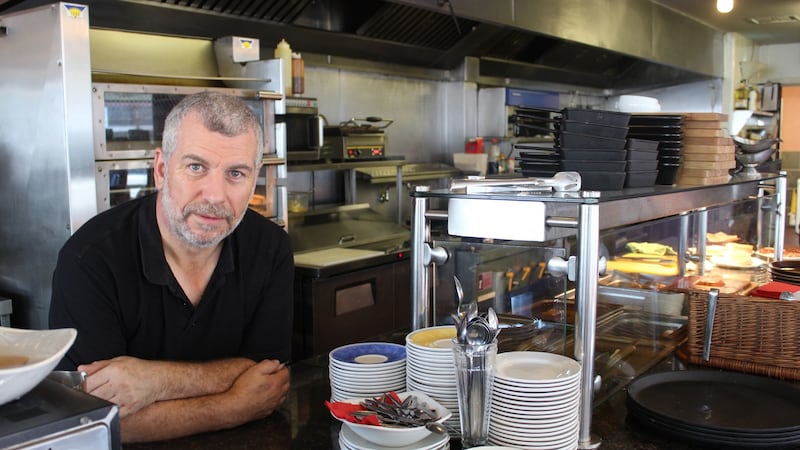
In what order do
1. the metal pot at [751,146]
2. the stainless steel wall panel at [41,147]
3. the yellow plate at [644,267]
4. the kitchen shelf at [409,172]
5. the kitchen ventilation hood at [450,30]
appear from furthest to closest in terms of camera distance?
the kitchen shelf at [409,172]
the kitchen ventilation hood at [450,30]
the metal pot at [751,146]
the stainless steel wall panel at [41,147]
the yellow plate at [644,267]

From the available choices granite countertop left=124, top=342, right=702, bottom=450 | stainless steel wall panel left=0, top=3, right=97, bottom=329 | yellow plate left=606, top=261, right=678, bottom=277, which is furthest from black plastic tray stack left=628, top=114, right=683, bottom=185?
stainless steel wall panel left=0, top=3, right=97, bottom=329

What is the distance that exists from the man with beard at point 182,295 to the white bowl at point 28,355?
0.62m

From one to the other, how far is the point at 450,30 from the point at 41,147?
3713 mm

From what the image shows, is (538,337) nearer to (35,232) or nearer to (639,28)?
(35,232)

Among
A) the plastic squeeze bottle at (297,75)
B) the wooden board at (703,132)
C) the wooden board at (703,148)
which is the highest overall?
the plastic squeeze bottle at (297,75)

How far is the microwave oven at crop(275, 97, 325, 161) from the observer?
4711 mm

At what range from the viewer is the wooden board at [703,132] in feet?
8.71

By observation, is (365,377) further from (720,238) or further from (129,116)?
(129,116)

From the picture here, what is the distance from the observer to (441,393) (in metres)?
1.67

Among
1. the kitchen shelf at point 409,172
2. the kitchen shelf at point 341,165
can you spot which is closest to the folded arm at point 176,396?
the kitchen shelf at point 341,165

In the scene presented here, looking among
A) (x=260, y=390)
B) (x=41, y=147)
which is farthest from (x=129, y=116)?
(x=260, y=390)

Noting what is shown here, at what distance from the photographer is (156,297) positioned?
6.88ft

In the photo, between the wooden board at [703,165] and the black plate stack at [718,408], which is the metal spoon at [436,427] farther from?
→ the wooden board at [703,165]

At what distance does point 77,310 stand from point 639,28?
6.78 meters
